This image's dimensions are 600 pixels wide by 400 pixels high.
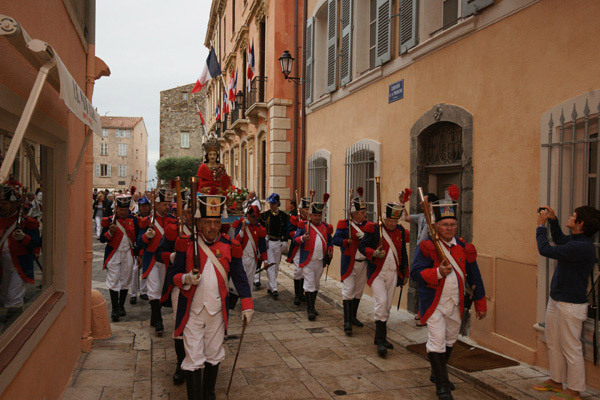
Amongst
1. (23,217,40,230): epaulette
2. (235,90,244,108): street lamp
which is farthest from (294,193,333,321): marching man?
(235,90,244,108): street lamp

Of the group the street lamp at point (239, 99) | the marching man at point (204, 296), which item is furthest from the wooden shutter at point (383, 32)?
the street lamp at point (239, 99)

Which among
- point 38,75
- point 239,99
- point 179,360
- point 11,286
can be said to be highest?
point 239,99

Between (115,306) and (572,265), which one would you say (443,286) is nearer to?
(572,265)

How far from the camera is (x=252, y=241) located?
8.97 meters

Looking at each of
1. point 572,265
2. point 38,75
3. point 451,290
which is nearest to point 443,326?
point 451,290

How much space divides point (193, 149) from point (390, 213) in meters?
47.6

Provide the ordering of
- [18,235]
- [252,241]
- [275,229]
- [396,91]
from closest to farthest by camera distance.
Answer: [18,235], [396,91], [252,241], [275,229]

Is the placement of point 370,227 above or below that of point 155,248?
above

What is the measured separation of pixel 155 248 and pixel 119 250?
93 centimetres

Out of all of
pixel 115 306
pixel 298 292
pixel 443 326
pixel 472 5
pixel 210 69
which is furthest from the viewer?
pixel 210 69

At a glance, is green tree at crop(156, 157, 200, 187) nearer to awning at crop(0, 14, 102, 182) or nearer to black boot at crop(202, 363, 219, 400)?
black boot at crop(202, 363, 219, 400)

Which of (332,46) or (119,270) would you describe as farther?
(332,46)

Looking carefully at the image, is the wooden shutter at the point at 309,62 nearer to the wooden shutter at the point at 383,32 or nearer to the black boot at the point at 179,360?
the wooden shutter at the point at 383,32

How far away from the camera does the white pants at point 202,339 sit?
14.1 ft
